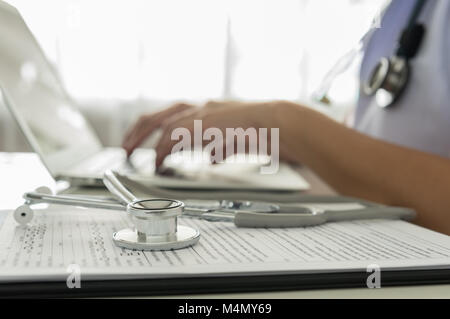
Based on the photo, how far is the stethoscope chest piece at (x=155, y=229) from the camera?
0.32m

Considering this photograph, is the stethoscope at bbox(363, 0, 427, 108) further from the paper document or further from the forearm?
the paper document

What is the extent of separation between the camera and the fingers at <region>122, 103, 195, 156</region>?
0.77m

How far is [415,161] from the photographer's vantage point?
0.57 metres

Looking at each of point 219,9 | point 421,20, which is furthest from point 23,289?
point 219,9

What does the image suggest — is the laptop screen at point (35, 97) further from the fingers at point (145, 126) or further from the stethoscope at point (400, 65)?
the stethoscope at point (400, 65)

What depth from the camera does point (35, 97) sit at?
70cm

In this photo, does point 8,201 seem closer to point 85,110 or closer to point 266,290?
point 266,290

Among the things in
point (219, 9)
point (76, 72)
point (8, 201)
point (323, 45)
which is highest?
point (219, 9)

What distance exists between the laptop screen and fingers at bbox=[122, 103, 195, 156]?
0.09 metres

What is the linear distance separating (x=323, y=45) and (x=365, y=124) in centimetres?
116

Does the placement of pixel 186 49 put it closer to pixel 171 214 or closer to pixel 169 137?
pixel 169 137

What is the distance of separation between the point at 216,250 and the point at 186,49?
162 centimetres

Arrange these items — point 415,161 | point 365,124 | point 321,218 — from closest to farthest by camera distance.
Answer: point 321,218 → point 415,161 → point 365,124

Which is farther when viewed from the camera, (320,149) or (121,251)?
(320,149)
